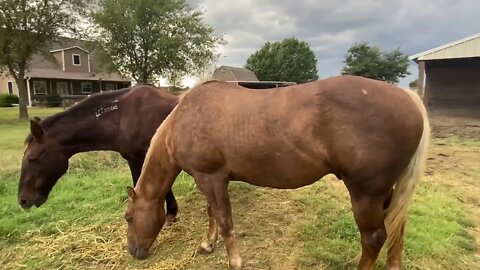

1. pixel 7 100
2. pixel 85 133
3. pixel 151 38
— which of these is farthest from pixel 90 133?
pixel 7 100

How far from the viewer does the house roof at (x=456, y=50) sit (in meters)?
11.7

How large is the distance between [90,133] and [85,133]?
46 millimetres

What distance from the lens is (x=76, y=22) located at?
16938 mm

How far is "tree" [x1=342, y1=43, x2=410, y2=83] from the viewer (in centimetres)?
3356

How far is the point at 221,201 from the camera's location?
249cm

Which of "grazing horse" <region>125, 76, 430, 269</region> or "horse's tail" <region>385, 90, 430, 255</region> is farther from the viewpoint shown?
"horse's tail" <region>385, 90, 430, 255</region>

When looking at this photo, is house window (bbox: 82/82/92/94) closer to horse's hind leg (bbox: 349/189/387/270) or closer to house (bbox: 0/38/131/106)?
house (bbox: 0/38/131/106)

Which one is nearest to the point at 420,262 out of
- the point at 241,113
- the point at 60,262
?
the point at 241,113

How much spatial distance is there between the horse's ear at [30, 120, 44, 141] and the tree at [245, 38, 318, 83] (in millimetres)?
45409

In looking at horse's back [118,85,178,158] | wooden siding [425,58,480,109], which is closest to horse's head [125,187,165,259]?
horse's back [118,85,178,158]

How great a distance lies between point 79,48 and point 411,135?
109 feet

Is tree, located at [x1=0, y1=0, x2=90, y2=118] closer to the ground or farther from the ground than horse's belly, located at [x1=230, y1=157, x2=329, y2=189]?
farther from the ground

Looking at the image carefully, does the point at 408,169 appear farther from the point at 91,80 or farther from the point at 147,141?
the point at 91,80

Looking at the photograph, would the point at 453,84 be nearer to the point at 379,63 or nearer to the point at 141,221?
the point at 141,221
